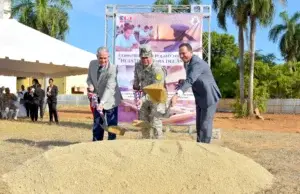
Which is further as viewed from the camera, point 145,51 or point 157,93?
point 145,51

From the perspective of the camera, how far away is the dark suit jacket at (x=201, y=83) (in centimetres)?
569

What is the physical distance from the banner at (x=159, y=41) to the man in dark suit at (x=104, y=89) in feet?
16.5

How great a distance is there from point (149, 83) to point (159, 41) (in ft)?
19.0

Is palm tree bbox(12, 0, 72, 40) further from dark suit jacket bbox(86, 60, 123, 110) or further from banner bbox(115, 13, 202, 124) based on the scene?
dark suit jacket bbox(86, 60, 123, 110)

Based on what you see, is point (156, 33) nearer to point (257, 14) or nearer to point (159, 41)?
point (159, 41)

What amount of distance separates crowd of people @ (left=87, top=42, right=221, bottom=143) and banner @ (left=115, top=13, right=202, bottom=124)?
505cm

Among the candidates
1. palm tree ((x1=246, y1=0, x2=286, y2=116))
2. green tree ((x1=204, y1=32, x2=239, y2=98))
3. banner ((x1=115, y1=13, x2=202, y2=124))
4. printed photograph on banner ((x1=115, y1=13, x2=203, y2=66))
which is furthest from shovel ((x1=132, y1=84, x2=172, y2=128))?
green tree ((x1=204, y1=32, x2=239, y2=98))

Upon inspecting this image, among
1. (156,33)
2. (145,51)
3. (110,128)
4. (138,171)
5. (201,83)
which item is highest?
(156,33)

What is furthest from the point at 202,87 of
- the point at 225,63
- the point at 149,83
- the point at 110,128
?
the point at 225,63

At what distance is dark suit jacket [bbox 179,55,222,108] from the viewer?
5.69 m

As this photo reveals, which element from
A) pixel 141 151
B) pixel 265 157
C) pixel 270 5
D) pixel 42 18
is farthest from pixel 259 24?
pixel 141 151

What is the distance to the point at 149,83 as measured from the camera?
6.22 metres

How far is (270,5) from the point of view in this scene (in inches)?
1064

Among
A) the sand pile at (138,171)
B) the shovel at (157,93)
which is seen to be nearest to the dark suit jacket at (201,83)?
the shovel at (157,93)
